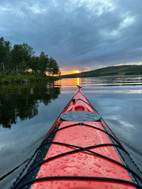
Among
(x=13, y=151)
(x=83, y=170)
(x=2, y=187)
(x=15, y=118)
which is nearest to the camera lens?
(x=83, y=170)

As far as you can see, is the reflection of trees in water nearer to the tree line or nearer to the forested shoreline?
the forested shoreline

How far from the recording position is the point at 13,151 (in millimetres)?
3803

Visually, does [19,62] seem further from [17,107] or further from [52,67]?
[17,107]

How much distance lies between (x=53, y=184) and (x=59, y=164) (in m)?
0.33

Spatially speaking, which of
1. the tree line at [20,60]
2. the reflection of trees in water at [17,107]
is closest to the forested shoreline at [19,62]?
the tree line at [20,60]

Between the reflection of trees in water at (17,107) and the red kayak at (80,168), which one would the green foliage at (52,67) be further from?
the red kayak at (80,168)

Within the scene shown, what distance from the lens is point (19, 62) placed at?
68.1 m

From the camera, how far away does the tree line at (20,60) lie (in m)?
57.7

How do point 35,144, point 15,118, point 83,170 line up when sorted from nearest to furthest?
point 83,170 → point 35,144 → point 15,118

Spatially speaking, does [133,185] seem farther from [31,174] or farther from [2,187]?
[2,187]

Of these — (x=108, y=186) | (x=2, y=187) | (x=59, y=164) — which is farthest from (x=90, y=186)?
(x=2, y=187)

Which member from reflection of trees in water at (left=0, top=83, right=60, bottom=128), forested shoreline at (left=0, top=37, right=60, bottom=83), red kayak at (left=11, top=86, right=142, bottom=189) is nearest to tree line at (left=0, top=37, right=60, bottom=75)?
forested shoreline at (left=0, top=37, right=60, bottom=83)

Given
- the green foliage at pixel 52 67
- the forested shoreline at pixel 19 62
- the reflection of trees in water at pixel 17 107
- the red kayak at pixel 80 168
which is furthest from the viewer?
the green foliage at pixel 52 67

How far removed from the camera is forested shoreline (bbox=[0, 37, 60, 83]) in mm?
54394
